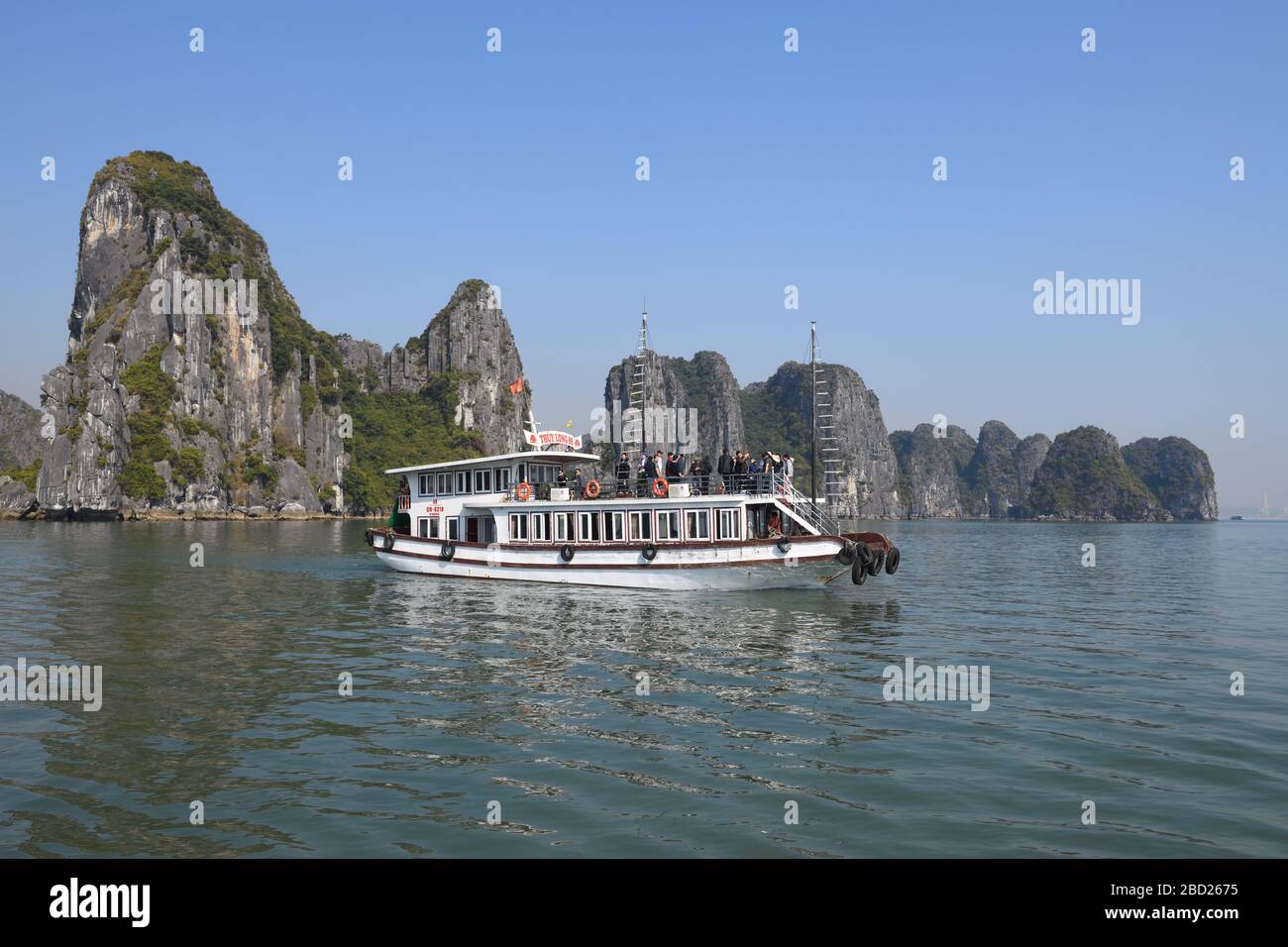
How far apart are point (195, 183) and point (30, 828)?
181489 millimetres

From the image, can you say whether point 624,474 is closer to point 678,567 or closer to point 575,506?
point 575,506

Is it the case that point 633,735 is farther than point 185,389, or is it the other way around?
point 185,389

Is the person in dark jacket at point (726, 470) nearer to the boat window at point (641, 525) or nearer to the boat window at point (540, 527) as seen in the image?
the boat window at point (641, 525)

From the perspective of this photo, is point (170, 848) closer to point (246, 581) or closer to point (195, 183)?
point (246, 581)

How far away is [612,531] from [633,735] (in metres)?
20.6

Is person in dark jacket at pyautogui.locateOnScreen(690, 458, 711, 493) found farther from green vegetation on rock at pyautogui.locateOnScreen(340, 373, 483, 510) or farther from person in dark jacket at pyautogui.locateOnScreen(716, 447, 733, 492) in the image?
green vegetation on rock at pyautogui.locateOnScreen(340, 373, 483, 510)

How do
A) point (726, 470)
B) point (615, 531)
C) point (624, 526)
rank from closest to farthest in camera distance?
point (726, 470), point (624, 526), point (615, 531)

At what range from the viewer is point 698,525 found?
32188 mm

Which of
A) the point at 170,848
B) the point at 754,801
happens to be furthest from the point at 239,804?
the point at 754,801

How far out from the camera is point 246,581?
3503cm

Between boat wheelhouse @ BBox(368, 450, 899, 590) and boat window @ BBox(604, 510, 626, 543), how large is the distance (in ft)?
0.13

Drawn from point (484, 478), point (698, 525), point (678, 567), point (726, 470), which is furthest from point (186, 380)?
point (678, 567)

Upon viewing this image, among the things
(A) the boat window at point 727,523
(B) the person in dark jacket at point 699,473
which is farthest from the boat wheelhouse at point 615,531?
(B) the person in dark jacket at point 699,473

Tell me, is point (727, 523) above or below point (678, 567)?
above
